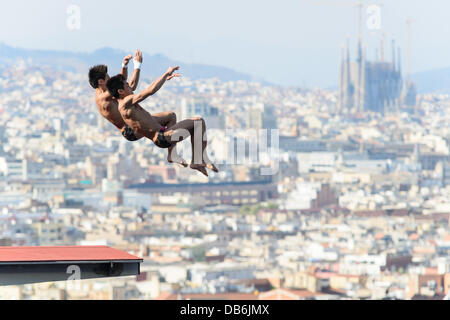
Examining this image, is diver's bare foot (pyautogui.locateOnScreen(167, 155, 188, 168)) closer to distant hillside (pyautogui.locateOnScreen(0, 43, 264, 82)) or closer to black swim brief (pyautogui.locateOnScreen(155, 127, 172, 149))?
black swim brief (pyautogui.locateOnScreen(155, 127, 172, 149))

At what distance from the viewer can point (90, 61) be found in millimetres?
135500

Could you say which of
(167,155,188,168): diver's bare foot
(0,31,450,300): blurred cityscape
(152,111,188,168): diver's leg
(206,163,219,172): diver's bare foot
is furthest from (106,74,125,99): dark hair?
(0,31,450,300): blurred cityscape

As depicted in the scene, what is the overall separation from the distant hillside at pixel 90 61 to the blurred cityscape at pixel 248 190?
7.46ft

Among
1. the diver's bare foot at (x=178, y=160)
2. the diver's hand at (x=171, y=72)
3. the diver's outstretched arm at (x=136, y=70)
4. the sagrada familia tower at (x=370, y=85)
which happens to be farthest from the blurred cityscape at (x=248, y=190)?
the diver's hand at (x=171, y=72)

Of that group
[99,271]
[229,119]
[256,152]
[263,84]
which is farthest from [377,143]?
[99,271]

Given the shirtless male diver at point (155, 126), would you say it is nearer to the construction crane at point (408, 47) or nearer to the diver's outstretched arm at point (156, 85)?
the diver's outstretched arm at point (156, 85)

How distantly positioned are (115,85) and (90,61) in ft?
415

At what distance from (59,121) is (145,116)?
10450 cm

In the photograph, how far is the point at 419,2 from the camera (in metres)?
119

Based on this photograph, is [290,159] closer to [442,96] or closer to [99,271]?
[442,96]

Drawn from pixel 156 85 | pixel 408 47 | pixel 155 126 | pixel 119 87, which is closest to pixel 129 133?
pixel 155 126

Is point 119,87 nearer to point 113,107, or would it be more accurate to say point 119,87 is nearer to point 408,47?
point 113,107

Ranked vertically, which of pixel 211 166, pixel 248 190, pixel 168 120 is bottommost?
pixel 248 190

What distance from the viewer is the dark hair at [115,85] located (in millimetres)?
9614
